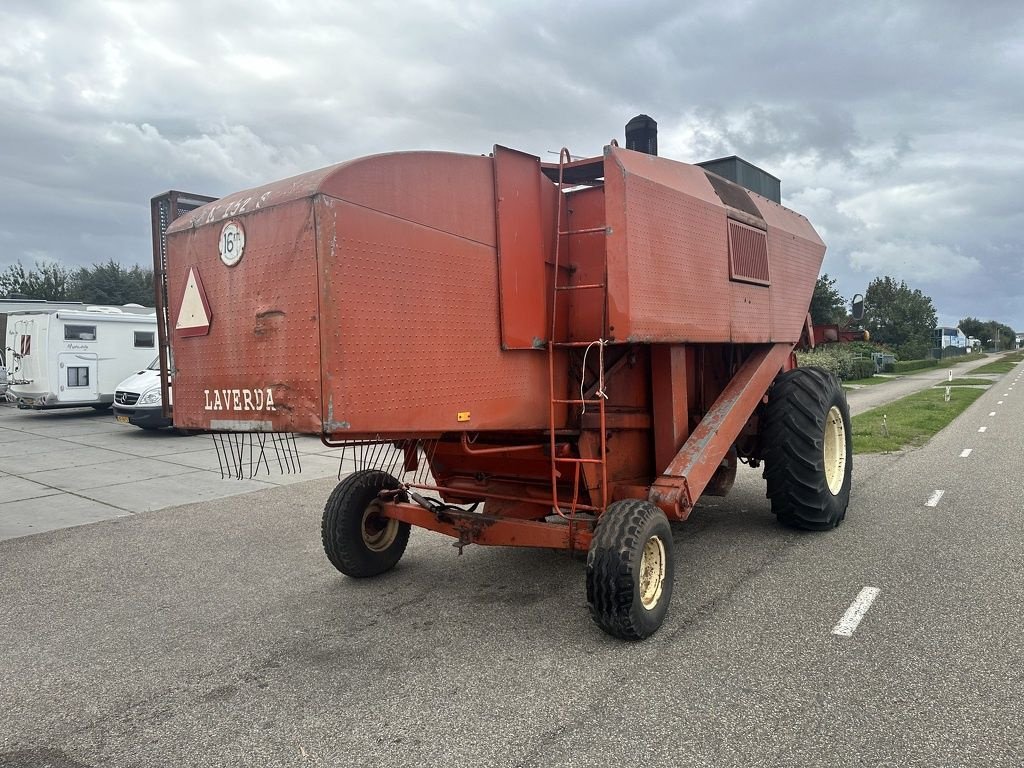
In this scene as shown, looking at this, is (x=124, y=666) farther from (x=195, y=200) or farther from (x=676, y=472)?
(x=676, y=472)

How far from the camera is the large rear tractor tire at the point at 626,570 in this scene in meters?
3.86

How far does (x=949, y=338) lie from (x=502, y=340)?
10404 cm

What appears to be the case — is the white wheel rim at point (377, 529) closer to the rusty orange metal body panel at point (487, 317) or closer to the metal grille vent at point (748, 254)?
the rusty orange metal body panel at point (487, 317)

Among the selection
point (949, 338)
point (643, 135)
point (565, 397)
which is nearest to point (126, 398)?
point (643, 135)

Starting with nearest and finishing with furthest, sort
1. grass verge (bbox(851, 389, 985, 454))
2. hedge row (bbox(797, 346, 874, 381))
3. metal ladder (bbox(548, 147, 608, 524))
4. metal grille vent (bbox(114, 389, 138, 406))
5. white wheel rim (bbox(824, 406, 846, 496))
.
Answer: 1. metal ladder (bbox(548, 147, 608, 524))
2. white wheel rim (bbox(824, 406, 846, 496))
3. grass verge (bbox(851, 389, 985, 454))
4. metal grille vent (bbox(114, 389, 138, 406))
5. hedge row (bbox(797, 346, 874, 381))

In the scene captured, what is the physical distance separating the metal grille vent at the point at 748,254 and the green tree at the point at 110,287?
45.1m

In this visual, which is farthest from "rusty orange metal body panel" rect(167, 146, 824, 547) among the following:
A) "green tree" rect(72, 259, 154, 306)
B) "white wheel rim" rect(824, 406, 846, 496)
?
"green tree" rect(72, 259, 154, 306)

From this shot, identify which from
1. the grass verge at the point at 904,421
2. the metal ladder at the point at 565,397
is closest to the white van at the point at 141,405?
the metal ladder at the point at 565,397

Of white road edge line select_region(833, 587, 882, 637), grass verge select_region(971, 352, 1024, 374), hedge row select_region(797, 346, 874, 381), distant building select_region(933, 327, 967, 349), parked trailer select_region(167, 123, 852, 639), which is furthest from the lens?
distant building select_region(933, 327, 967, 349)

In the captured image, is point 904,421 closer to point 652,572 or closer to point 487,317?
point 652,572

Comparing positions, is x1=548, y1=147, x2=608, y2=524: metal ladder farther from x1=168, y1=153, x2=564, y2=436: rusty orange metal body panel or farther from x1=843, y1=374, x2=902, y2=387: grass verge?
x1=843, y1=374, x2=902, y2=387: grass verge

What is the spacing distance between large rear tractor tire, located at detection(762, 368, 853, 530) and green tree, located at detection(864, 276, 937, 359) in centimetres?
5327

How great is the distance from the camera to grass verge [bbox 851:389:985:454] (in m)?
12.2

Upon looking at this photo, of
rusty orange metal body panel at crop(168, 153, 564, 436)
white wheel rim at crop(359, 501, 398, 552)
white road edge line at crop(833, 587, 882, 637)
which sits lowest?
white road edge line at crop(833, 587, 882, 637)
